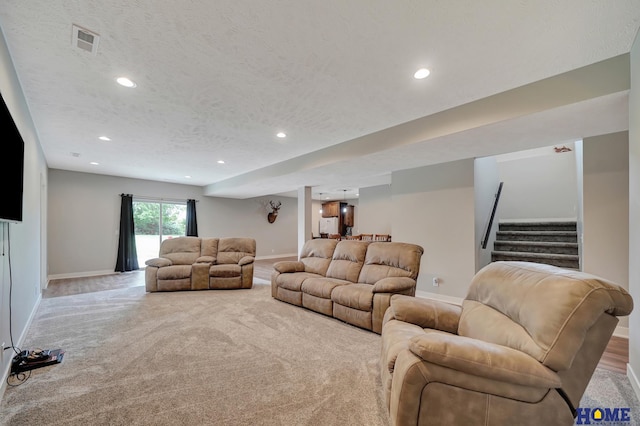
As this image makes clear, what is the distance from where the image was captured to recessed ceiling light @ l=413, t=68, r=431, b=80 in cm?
238

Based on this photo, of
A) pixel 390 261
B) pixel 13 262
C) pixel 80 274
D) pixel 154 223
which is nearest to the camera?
pixel 13 262

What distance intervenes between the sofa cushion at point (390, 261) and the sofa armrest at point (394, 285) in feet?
0.57

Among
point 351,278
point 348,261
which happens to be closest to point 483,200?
point 348,261

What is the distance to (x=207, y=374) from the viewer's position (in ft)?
7.50

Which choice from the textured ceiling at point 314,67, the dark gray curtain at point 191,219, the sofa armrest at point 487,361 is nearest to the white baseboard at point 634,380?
the sofa armrest at point 487,361

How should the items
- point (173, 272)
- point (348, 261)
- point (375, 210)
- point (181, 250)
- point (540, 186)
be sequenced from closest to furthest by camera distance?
point (348, 261), point (173, 272), point (181, 250), point (540, 186), point (375, 210)

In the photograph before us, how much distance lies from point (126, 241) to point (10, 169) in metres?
6.23

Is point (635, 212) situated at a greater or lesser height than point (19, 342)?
greater

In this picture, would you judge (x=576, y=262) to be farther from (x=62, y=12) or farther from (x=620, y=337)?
(x=62, y=12)

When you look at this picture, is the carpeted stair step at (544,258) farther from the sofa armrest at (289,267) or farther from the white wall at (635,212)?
the sofa armrest at (289,267)

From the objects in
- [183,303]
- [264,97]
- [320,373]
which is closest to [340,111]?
[264,97]

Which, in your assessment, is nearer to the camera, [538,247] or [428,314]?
[428,314]

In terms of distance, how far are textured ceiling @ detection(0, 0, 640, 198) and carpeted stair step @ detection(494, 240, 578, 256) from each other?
2.30 m

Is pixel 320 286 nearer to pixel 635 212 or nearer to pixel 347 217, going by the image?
pixel 635 212
